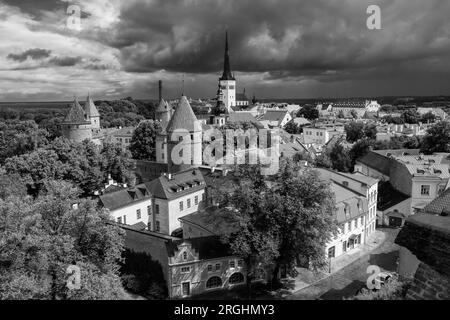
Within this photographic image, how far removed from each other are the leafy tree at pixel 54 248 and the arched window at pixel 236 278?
9.49 meters

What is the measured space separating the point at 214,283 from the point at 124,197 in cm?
1216

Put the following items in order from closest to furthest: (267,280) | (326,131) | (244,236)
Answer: (244,236)
(267,280)
(326,131)

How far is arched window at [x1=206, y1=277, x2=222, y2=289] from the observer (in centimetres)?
2631

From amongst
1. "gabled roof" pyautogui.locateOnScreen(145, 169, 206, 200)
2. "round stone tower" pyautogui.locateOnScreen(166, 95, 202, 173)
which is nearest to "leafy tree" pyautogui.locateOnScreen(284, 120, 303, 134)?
"round stone tower" pyautogui.locateOnScreen(166, 95, 202, 173)

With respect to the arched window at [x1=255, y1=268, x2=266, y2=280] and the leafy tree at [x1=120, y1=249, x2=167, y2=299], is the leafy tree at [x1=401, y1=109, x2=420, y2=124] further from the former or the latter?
the leafy tree at [x1=120, y1=249, x2=167, y2=299]

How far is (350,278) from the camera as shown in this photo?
92.4ft

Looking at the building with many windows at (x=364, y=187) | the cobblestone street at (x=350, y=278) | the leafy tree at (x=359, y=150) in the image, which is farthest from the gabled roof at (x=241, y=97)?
the cobblestone street at (x=350, y=278)

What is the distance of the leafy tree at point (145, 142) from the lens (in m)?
58.3

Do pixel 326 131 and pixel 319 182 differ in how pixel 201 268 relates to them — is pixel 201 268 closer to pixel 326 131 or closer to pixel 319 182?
pixel 319 182

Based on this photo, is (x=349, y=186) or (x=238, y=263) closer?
(x=238, y=263)

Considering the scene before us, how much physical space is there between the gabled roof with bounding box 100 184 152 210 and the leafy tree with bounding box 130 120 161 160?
75.7 ft

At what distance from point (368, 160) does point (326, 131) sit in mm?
34823

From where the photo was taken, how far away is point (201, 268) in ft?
84.9
